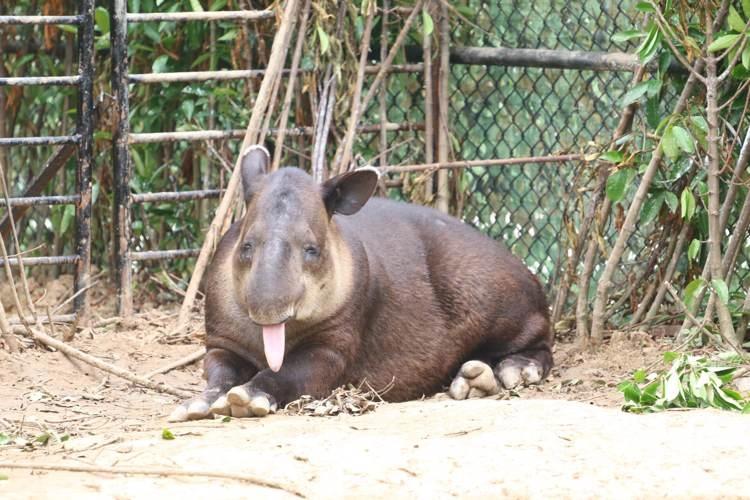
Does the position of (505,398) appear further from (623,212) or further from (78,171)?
(78,171)

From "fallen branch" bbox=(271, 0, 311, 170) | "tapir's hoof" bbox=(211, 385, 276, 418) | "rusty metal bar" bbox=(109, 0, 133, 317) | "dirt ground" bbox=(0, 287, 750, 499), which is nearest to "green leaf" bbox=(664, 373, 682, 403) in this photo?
"dirt ground" bbox=(0, 287, 750, 499)

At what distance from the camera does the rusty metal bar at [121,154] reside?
7898 millimetres

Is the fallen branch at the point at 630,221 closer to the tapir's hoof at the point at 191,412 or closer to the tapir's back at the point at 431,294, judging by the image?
the tapir's back at the point at 431,294

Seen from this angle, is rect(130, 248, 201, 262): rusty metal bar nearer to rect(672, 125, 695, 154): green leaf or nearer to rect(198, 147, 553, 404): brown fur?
rect(198, 147, 553, 404): brown fur

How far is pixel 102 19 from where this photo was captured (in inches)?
328

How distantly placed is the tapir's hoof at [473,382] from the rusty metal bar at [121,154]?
2437 millimetres

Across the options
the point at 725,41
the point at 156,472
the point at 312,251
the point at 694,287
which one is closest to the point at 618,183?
the point at 694,287

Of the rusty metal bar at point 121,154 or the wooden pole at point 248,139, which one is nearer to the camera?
the wooden pole at point 248,139

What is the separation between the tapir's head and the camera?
5.40m

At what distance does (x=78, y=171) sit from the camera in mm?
7883

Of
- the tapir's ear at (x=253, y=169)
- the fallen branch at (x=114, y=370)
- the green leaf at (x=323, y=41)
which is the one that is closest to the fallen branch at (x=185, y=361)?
the fallen branch at (x=114, y=370)

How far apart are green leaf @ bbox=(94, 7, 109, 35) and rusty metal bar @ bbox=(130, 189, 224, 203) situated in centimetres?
102

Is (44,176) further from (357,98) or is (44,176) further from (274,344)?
(274,344)

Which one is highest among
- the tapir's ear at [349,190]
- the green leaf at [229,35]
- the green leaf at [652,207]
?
the green leaf at [229,35]
